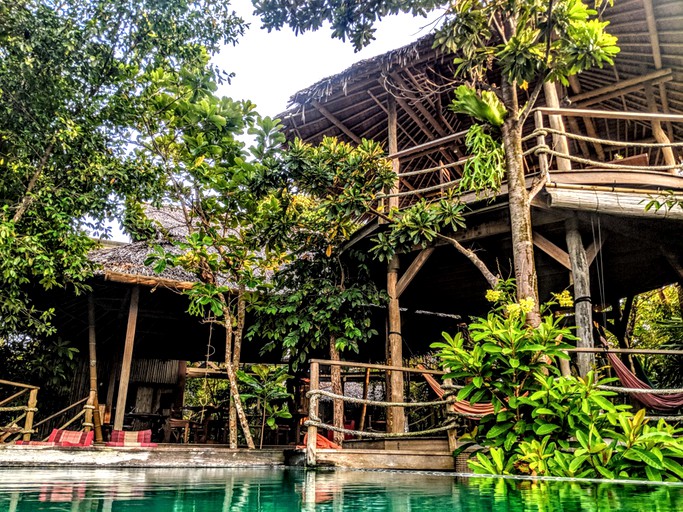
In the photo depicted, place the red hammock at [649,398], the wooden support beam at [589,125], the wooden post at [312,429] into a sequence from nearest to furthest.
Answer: the red hammock at [649,398], the wooden post at [312,429], the wooden support beam at [589,125]

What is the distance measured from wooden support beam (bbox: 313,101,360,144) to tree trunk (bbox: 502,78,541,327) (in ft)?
10.3

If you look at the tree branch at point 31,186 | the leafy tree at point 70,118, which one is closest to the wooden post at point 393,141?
the leafy tree at point 70,118

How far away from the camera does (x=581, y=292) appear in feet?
15.0

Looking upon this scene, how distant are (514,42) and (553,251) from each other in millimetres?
2054

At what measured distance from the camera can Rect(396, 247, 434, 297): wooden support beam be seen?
5.71 meters

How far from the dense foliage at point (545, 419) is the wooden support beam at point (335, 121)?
4.45 meters

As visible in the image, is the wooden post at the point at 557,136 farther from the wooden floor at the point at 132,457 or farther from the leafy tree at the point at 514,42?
the wooden floor at the point at 132,457

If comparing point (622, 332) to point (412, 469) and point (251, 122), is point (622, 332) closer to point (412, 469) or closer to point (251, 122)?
point (412, 469)

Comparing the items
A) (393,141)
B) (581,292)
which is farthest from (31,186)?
(581,292)

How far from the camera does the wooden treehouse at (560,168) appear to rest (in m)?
4.61

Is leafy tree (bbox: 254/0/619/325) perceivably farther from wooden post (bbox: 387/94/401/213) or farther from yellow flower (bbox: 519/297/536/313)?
wooden post (bbox: 387/94/401/213)

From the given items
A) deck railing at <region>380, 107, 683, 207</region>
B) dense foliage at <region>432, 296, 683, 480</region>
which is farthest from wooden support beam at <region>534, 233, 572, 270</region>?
dense foliage at <region>432, 296, 683, 480</region>

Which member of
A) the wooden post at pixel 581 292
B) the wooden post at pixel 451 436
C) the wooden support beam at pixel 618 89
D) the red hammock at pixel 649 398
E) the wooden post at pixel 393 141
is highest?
the wooden support beam at pixel 618 89

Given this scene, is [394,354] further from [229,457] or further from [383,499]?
[383,499]
